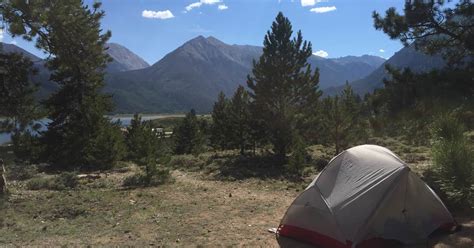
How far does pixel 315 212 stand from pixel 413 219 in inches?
82.8

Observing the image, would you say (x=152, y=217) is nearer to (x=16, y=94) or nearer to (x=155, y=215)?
(x=155, y=215)

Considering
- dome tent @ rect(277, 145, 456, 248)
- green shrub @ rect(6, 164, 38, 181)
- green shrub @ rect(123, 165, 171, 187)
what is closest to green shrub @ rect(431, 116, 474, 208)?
dome tent @ rect(277, 145, 456, 248)

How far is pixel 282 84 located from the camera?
22.3 metres

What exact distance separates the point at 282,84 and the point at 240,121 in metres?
5.13

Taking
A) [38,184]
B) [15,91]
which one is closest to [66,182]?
[38,184]

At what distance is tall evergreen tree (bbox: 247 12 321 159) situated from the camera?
73.0 feet

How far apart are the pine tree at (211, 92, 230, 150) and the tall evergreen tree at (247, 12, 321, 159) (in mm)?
6419

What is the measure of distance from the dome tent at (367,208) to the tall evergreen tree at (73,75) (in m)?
8.88

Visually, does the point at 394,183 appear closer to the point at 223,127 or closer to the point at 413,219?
the point at 413,219

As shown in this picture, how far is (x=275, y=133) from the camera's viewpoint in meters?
22.7

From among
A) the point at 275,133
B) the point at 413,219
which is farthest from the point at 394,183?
the point at 275,133

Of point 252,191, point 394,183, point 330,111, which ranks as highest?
point 330,111

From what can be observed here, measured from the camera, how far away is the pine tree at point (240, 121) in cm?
2602

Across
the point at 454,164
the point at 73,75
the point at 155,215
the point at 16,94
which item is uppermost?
the point at 73,75
